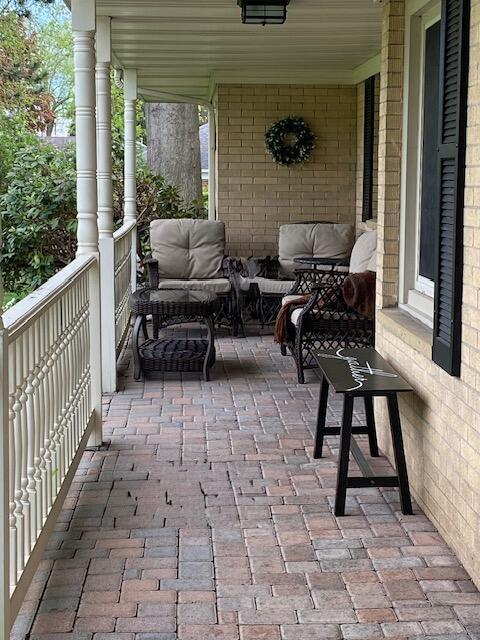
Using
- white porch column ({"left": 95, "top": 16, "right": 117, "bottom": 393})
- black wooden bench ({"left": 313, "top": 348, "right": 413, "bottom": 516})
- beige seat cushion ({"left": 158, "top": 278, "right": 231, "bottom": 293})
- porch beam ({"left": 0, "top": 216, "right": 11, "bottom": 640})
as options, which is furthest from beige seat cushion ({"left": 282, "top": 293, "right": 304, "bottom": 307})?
porch beam ({"left": 0, "top": 216, "right": 11, "bottom": 640})

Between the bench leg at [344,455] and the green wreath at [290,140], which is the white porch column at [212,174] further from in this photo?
the bench leg at [344,455]

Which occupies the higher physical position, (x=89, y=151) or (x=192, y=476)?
(x=89, y=151)

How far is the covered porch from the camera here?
312 centimetres

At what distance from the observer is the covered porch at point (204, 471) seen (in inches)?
123

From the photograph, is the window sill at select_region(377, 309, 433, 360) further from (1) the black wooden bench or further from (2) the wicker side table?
(2) the wicker side table

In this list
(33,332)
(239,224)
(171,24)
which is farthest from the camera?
(239,224)

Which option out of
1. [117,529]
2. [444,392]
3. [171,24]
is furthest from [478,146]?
[171,24]

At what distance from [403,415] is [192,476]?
1085 mm

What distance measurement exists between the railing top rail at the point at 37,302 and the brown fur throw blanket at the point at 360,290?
2292 mm

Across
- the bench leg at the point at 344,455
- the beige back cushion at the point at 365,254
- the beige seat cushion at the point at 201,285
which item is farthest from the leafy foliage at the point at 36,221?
the bench leg at the point at 344,455

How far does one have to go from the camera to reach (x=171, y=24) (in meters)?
7.26

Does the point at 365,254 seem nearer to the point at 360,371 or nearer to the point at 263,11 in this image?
the point at 263,11

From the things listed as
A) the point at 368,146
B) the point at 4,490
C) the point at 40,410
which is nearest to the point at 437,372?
the point at 40,410

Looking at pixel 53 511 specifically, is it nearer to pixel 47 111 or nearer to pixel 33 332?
pixel 33 332
